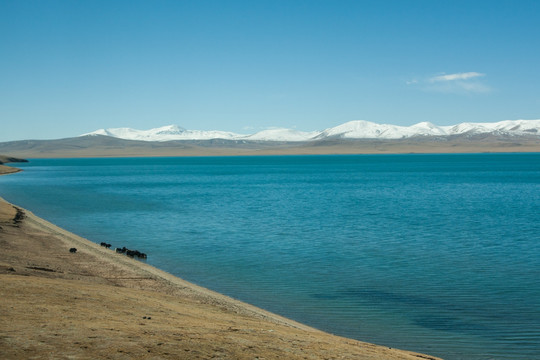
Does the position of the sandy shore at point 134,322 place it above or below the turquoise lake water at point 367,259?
above

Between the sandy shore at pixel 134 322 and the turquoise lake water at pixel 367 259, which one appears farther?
the turquoise lake water at pixel 367 259

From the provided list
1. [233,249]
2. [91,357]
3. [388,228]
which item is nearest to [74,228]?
[233,249]

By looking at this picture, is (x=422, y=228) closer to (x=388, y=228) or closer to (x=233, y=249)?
(x=388, y=228)

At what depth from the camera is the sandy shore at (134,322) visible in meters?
9.34

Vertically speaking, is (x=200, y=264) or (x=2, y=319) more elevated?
(x=2, y=319)

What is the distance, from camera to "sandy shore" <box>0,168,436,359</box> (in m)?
9.34

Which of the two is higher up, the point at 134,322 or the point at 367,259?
the point at 134,322

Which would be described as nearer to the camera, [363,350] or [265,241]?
[363,350]

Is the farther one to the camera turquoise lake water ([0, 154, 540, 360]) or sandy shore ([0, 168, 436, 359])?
turquoise lake water ([0, 154, 540, 360])

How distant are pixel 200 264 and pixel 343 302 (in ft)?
26.0

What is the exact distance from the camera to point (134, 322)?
37.8 feet

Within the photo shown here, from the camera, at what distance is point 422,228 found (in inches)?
1331

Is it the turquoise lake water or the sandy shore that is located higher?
the sandy shore

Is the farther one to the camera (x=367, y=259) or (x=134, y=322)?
(x=367, y=259)
